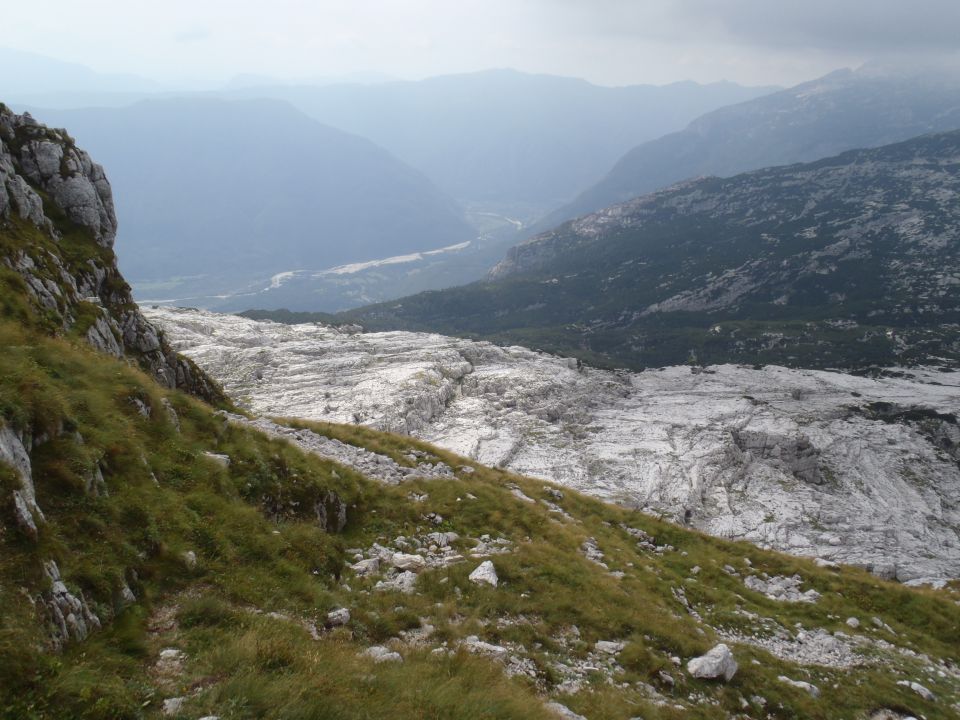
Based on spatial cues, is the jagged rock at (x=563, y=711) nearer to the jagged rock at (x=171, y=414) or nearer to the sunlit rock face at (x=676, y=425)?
the jagged rock at (x=171, y=414)

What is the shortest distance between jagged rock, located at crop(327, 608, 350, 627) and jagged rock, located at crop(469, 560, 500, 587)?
6.05m

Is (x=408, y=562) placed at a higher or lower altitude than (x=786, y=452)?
→ higher

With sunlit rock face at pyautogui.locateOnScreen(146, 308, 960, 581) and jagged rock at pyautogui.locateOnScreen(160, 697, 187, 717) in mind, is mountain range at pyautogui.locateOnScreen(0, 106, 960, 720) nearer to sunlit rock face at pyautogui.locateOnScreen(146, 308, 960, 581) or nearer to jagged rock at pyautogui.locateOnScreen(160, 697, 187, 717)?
jagged rock at pyautogui.locateOnScreen(160, 697, 187, 717)

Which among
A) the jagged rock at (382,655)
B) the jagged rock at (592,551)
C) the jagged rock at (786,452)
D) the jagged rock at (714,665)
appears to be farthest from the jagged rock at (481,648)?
the jagged rock at (786,452)

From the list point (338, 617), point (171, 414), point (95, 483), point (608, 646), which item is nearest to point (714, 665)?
point (608, 646)

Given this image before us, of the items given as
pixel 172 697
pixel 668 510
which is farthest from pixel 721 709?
pixel 668 510

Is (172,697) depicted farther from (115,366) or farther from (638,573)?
(638,573)

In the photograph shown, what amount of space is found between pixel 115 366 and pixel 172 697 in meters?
14.9

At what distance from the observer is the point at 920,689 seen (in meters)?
20.1

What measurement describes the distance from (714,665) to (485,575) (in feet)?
27.2

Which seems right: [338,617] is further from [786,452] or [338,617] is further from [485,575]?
[786,452]

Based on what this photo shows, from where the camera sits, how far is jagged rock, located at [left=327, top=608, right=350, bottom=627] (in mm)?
14336

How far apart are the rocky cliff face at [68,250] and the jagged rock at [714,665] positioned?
28047 mm

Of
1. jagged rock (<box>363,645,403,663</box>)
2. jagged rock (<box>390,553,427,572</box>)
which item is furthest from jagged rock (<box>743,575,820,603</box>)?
jagged rock (<box>363,645,403,663</box>)
